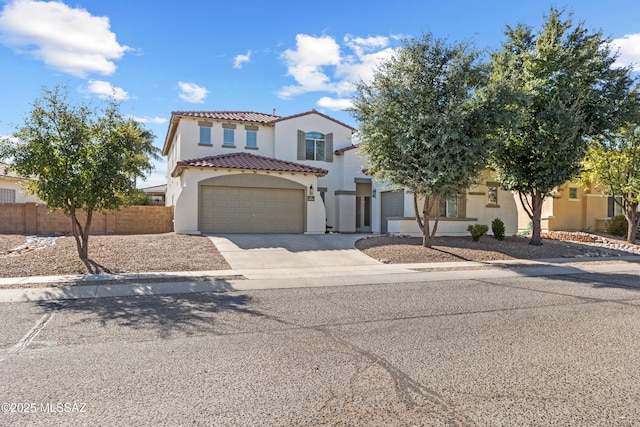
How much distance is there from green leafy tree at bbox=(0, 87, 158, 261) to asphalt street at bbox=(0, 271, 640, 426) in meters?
4.09

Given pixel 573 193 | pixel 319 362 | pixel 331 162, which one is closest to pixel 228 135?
pixel 331 162

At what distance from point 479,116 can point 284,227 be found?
35.5ft

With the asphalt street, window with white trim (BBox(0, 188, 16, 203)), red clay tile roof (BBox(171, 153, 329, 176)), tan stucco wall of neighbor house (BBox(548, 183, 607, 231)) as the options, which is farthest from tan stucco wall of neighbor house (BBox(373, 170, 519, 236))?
window with white trim (BBox(0, 188, 16, 203))

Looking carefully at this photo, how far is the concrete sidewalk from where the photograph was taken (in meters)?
9.23

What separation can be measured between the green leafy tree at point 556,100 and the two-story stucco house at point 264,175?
9.26 meters

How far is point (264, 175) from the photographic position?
21.0 metres

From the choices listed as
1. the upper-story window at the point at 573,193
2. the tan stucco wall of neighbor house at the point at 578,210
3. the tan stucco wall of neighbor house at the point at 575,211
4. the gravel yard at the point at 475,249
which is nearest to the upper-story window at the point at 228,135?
the gravel yard at the point at 475,249

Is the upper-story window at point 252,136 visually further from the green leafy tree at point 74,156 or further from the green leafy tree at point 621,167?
the green leafy tree at point 621,167

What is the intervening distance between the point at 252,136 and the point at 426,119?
1359 centimetres

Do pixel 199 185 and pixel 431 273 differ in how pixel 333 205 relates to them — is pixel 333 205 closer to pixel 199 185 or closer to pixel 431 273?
pixel 199 185

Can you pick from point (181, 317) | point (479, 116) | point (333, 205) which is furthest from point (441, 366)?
point (333, 205)

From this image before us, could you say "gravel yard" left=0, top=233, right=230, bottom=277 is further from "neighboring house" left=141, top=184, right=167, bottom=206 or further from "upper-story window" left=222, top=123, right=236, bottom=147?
"neighboring house" left=141, top=184, right=167, bottom=206

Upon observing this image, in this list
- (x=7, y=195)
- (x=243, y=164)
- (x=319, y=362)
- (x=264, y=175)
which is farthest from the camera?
(x=7, y=195)

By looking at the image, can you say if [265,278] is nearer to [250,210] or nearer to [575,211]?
[250,210]
